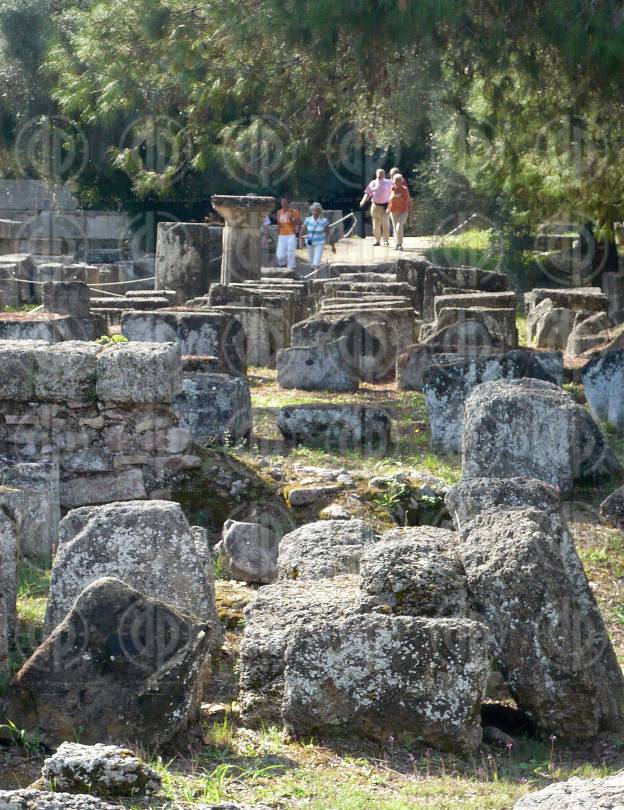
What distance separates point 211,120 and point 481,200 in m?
11.4

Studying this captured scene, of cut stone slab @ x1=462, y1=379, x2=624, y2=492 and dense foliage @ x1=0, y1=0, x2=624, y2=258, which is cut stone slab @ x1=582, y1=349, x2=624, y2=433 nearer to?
cut stone slab @ x1=462, y1=379, x2=624, y2=492

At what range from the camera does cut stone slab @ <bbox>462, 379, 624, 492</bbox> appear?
8453 mm

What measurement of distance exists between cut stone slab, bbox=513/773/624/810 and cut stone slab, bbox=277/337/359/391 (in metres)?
9.95

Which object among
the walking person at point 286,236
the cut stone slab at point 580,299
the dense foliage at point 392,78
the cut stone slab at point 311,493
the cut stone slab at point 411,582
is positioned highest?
the dense foliage at point 392,78

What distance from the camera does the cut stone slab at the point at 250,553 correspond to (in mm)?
6812

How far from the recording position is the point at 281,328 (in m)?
16.3

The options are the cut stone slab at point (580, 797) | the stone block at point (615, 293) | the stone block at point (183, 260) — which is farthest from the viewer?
the stone block at point (183, 260)

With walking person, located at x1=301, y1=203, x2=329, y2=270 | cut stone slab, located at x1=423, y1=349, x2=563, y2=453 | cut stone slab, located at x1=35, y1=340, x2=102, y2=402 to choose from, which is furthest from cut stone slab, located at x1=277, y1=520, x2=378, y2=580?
walking person, located at x1=301, y1=203, x2=329, y2=270

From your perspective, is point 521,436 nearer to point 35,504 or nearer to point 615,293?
point 35,504

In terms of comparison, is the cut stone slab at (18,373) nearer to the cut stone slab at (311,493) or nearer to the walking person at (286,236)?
the cut stone slab at (311,493)

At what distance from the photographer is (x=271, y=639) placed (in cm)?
498

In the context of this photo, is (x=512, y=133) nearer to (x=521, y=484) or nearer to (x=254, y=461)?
(x=254, y=461)

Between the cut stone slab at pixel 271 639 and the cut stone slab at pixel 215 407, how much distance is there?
4.59 meters

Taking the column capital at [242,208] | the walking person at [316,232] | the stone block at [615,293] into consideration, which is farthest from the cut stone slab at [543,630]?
the walking person at [316,232]
